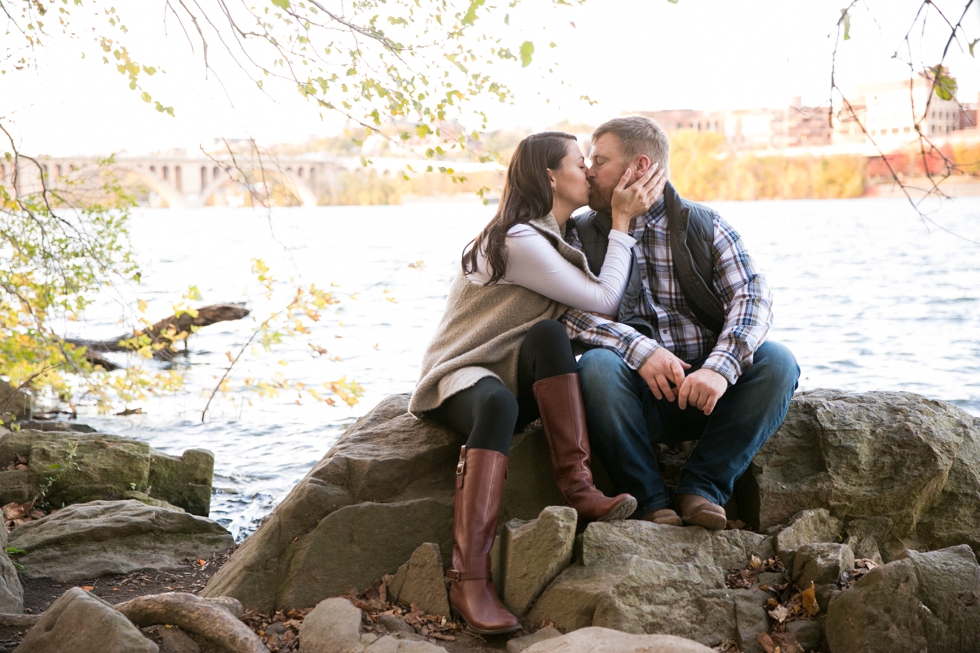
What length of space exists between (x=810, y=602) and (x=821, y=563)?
13 cm

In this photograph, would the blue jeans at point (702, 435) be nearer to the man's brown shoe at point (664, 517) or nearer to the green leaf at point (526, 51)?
the man's brown shoe at point (664, 517)

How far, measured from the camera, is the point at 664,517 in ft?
9.80

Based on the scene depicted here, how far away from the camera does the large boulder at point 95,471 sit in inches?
204

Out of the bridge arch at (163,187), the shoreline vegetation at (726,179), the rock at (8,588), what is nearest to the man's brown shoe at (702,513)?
the rock at (8,588)

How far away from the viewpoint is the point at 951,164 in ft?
6.62

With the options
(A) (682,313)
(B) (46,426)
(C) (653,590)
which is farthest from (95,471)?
(C) (653,590)

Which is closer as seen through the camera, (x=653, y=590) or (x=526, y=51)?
(x=526, y=51)

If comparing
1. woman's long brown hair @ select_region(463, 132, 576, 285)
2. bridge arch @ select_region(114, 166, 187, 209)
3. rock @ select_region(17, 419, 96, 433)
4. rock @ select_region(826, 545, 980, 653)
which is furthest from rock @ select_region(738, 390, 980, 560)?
bridge arch @ select_region(114, 166, 187, 209)

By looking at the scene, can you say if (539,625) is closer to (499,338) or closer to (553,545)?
(553,545)

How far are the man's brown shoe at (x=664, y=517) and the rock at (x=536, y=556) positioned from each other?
0.32 m

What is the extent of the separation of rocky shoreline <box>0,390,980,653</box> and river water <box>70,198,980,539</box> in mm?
1235

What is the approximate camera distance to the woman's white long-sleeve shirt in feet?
10.5

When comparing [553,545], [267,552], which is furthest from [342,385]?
[553,545]

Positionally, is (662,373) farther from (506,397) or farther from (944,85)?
(944,85)
